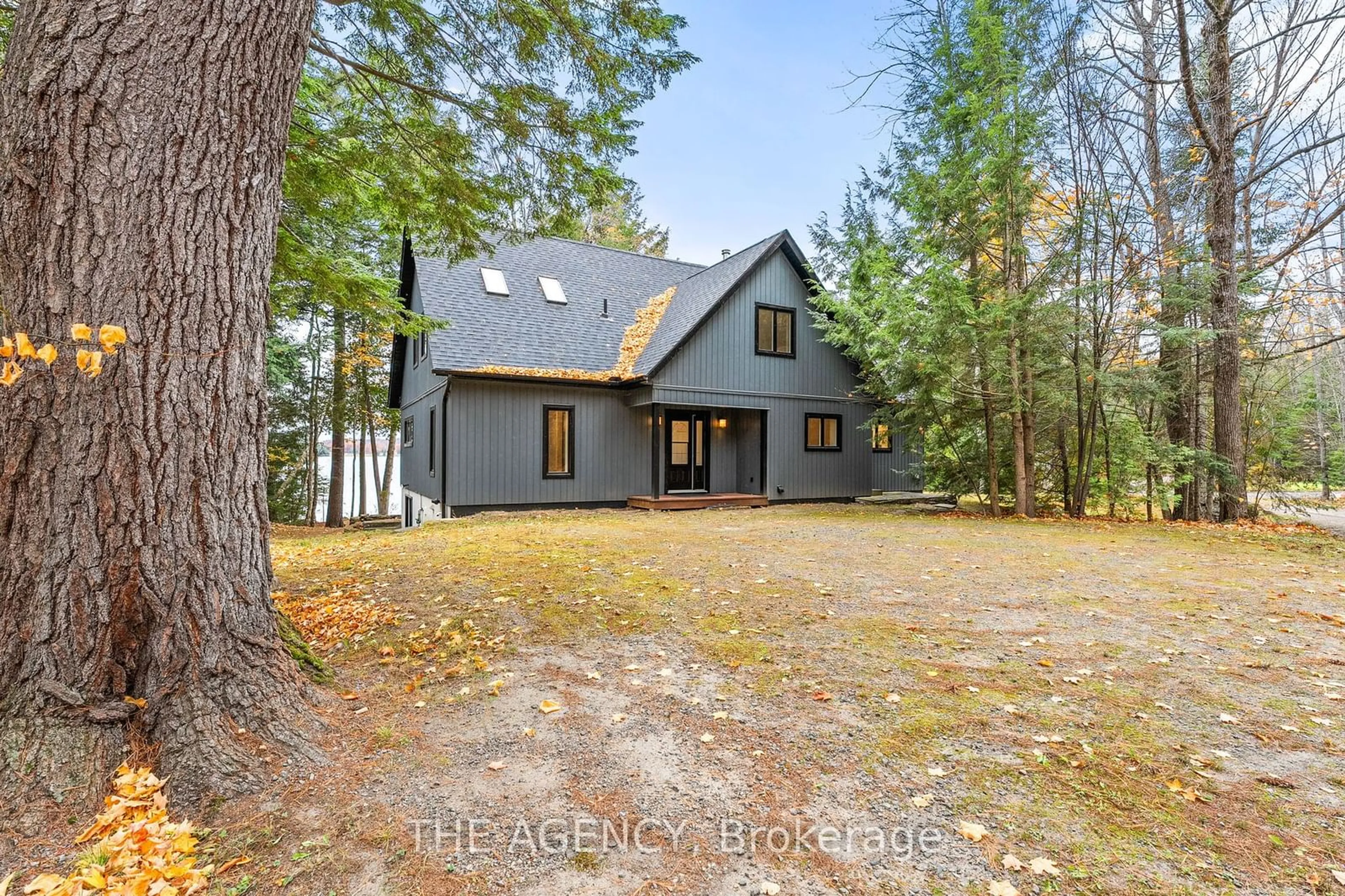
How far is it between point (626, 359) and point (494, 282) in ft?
11.1

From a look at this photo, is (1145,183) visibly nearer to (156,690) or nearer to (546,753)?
(546,753)

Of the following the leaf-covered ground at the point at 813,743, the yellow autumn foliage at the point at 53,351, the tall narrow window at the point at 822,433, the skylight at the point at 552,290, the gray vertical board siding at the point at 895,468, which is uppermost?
the skylight at the point at 552,290

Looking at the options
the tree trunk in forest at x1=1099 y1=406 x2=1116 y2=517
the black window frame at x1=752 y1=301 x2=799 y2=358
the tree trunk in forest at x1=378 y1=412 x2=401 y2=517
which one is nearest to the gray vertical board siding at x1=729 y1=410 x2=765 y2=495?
the black window frame at x1=752 y1=301 x2=799 y2=358

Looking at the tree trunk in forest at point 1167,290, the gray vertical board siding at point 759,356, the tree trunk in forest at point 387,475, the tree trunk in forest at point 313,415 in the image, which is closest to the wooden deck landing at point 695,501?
the gray vertical board siding at point 759,356

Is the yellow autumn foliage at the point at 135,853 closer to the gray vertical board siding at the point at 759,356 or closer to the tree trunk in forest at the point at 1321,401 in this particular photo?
the gray vertical board siding at the point at 759,356

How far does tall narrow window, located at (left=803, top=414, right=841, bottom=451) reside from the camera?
45.2ft

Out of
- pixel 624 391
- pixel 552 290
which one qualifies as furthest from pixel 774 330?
pixel 552 290

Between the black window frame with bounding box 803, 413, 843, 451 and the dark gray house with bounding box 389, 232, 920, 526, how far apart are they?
0.14 ft

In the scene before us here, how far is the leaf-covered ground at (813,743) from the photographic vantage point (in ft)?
5.52

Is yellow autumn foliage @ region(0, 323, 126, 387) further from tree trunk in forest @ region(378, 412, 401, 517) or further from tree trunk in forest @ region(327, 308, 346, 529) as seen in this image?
tree trunk in forest @ region(378, 412, 401, 517)

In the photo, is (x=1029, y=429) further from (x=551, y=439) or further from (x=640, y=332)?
(x=551, y=439)

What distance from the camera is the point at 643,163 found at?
33.8 ft

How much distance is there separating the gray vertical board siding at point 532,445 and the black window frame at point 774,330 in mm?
3108

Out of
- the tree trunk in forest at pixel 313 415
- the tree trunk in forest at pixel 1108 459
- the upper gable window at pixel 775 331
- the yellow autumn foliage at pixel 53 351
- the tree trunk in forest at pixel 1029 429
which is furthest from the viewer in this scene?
the tree trunk in forest at pixel 313 415
